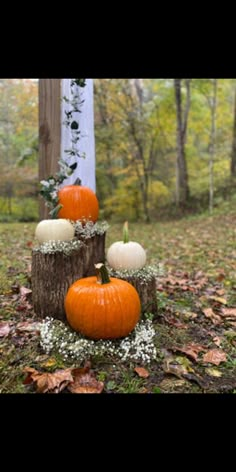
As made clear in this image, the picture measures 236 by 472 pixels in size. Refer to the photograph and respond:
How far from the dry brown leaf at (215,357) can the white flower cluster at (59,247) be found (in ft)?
3.69

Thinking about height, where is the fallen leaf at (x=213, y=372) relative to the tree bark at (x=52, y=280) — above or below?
below

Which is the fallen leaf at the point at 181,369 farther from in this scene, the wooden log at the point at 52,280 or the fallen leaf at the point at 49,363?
the wooden log at the point at 52,280

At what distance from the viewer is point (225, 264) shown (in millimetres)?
4797

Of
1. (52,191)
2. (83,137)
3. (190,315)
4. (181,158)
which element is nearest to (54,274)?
(52,191)

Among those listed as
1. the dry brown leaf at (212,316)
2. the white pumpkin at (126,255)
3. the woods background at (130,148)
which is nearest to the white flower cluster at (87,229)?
the white pumpkin at (126,255)

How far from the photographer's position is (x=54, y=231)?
8.72 feet

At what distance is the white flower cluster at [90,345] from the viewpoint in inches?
84.0

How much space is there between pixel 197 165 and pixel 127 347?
12878 millimetres

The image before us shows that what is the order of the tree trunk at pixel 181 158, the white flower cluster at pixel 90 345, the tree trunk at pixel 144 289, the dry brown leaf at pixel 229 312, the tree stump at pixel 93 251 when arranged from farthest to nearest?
the tree trunk at pixel 181 158 → the dry brown leaf at pixel 229 312 → the tree stump at pixel 93 251 → the tree trunk at pixel 144 289 → the white flower cluster at pixel 90 345

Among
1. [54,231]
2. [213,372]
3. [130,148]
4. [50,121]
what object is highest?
[130,148]

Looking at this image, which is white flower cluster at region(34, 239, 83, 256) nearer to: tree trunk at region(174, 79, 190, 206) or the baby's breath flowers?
the baby's breath flowers

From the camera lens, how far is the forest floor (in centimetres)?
195

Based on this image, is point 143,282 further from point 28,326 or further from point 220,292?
point 220,292

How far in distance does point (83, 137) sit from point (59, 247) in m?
1.28
